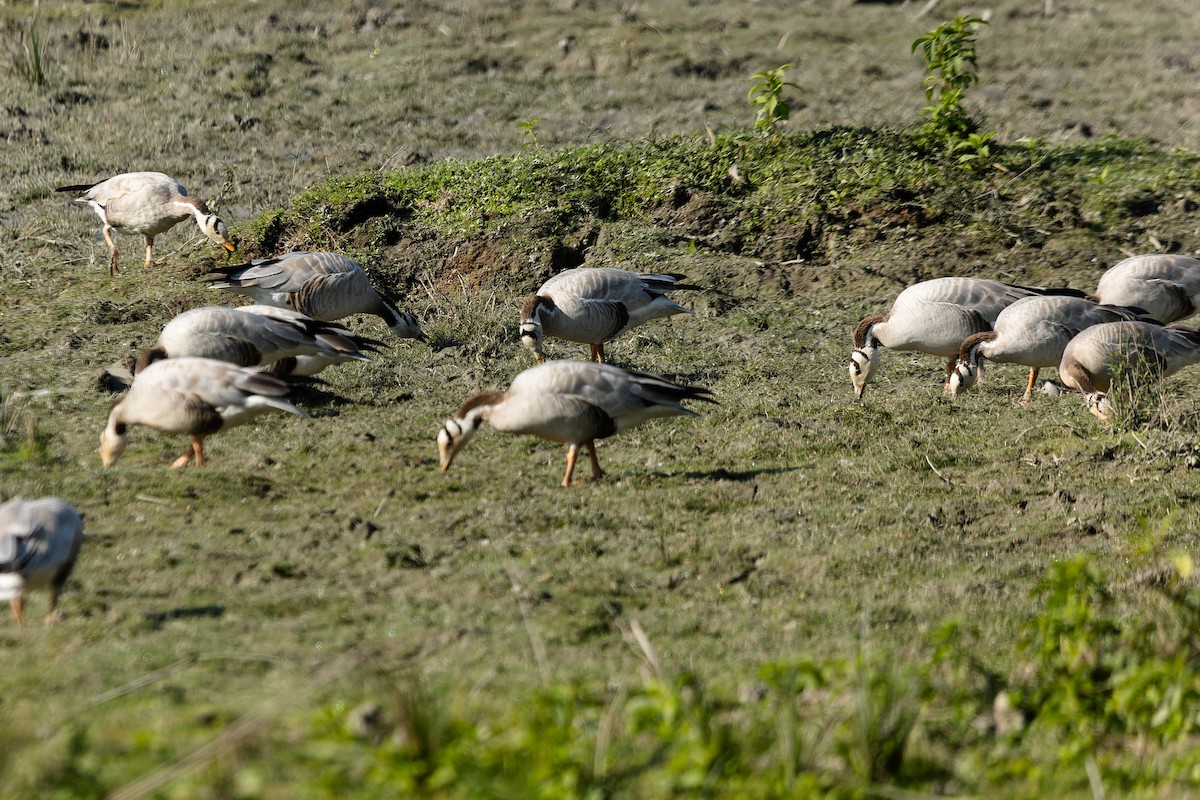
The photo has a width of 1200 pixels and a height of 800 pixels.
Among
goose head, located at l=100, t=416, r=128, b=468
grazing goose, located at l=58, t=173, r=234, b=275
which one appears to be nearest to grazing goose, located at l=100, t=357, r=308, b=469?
goose head, located at l=100, t=416, r=128, b=468

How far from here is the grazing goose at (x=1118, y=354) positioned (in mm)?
9180

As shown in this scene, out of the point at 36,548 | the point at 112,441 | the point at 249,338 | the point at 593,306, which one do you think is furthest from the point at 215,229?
the point at 36,548

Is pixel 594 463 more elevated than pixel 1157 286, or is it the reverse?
pixel 1157 286

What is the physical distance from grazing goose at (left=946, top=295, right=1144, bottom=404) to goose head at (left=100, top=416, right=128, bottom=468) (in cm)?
632

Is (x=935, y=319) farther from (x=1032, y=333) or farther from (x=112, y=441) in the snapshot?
(x=112, y=441)

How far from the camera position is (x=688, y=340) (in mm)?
11445

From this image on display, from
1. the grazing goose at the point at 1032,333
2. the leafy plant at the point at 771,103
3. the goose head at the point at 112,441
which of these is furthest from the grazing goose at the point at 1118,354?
the goose head at the point at 112,441

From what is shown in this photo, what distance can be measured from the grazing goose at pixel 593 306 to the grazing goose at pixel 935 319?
174cm

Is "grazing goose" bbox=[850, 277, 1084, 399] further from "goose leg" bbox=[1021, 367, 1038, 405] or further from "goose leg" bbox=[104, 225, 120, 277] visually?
"goose leg" bbox=[104, 225, 120, 277]

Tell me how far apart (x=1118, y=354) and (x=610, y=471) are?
392cm

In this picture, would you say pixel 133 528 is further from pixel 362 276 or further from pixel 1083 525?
pixel 1083 525

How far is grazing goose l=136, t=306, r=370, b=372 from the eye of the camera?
9141 millimetres

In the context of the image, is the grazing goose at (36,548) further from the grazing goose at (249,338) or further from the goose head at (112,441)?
the grazing goose at (249,338)

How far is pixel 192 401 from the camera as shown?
7992 mm
